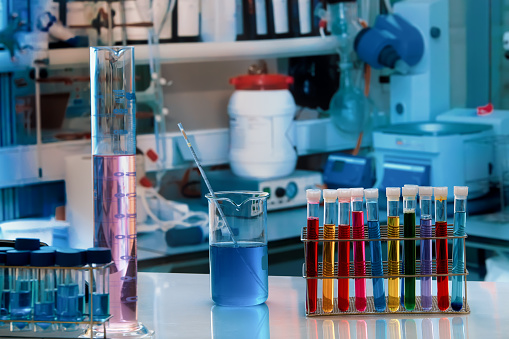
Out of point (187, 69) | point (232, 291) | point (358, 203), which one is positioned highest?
point (187, 69)

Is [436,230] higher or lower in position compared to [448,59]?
lower

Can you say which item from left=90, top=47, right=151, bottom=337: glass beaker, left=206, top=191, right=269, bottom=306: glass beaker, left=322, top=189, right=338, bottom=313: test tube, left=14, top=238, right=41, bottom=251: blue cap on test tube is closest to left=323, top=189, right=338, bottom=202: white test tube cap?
left=322, top=189, right=338, bottom=313: test tube

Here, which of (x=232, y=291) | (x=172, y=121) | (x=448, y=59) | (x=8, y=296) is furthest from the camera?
(x=448, y=59)

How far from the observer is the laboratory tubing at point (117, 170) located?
0.86m

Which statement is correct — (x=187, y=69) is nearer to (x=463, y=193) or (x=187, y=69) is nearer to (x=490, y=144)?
(x=490, y=144)

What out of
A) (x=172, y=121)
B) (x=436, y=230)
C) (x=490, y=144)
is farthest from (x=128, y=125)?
(x=490, y=144)

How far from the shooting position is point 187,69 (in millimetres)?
3342

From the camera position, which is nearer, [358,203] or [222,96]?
[358,203]

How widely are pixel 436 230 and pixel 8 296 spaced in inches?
20.1

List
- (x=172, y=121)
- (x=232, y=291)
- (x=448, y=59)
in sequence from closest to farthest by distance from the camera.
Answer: (x=232, y=291)
(x=172, y=121)
(x=448, y=59)

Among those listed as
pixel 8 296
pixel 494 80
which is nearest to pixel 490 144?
pixel 494 80

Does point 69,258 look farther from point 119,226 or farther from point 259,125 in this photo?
point 259,125

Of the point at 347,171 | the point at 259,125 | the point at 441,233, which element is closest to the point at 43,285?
the point at 441,233

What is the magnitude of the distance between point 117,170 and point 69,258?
13cm
